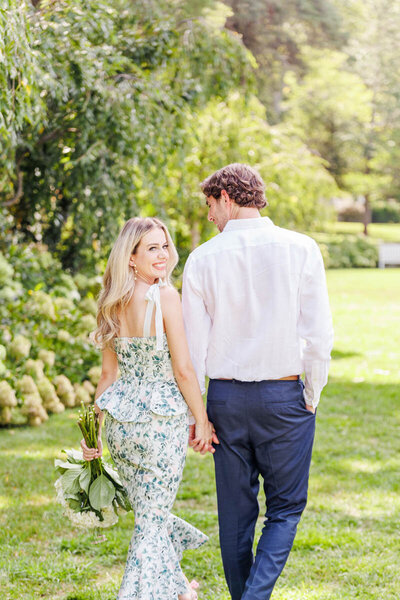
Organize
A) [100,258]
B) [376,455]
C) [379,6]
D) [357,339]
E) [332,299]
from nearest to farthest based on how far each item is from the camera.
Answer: [376,455]
[100,258]
[357,339]
[332,299]
[379,6]

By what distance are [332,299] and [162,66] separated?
34.0 feet

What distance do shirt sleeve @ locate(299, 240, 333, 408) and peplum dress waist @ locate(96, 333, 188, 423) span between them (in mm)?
507

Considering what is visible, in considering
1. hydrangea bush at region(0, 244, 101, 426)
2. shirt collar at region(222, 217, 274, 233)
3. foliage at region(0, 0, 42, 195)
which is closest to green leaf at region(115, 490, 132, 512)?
shirt collar at region(222, 217, 274, 233)

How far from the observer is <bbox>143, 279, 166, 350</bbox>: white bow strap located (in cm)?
284

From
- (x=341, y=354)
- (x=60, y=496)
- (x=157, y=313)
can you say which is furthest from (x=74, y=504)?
(x=341, y=354)

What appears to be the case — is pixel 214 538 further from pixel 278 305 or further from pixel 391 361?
pixel 391 361

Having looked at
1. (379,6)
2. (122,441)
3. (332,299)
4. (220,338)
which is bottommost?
(332,299)

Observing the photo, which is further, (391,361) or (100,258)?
(391,361)

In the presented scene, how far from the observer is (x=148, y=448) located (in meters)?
2.88

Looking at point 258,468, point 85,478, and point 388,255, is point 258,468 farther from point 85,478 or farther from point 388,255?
point 388,255

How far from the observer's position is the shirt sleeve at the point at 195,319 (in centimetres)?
280

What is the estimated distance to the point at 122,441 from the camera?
292cm

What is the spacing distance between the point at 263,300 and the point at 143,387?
0.57 meters

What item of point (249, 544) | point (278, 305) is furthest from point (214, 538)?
point (278, 305)
